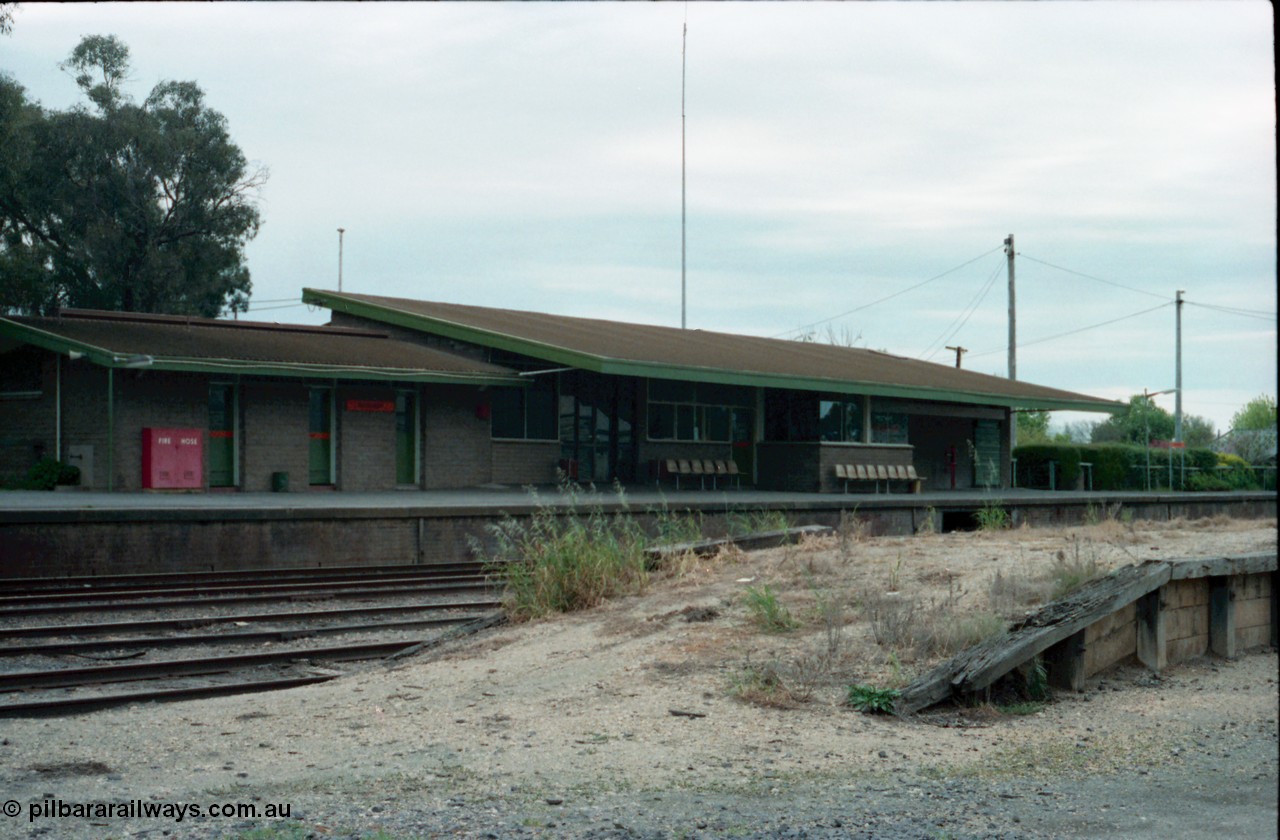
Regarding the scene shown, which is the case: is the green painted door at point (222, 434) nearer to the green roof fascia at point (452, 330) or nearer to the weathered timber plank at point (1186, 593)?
the green roof fascia at point (452, 330)

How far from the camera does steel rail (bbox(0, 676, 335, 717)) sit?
8.66 m

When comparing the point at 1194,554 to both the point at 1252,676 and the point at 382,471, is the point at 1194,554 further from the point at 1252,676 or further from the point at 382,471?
the point at 382,471

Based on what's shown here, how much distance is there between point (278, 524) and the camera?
58.2 feet

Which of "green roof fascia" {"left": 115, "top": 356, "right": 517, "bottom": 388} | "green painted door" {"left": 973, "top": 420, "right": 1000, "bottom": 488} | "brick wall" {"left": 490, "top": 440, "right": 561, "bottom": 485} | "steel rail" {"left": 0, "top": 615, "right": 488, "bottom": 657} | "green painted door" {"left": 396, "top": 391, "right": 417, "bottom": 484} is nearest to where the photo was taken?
"steel rail" {"left": 0, "top": 615, "right": 488, "bottom": 657}

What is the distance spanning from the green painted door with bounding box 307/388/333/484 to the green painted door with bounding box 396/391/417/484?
5.47 feet

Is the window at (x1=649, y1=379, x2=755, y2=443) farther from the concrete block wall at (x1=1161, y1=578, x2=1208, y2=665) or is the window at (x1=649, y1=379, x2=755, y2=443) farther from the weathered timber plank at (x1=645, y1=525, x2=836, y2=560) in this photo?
the concrete block wall at (x1=1161, y1=578, x2=1208, y2=665)

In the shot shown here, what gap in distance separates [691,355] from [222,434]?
1035 centimetres

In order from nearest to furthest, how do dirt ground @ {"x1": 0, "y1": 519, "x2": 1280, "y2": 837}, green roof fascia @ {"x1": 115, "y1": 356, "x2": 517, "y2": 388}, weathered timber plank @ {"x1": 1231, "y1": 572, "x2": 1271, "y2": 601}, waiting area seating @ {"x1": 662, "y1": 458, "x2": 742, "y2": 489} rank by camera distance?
1. dirt ground @ {"x1": 0, "y1": 519, "x2": 1280, "y2": 837}
2. weathered timber plank @ {"x1": 1231, "y1": 572, "x2": 1271, "y2": 601}
3. green roof fascia @ {"x1": 115, "y1": 356, "x2": 517, "y2": 388}
4. waiting area seating @ {"x1": 662, "y1": 458, "x2": 742, "y2": 489}

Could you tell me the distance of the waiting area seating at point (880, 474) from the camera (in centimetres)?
3066

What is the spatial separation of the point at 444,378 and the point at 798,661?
1862cm

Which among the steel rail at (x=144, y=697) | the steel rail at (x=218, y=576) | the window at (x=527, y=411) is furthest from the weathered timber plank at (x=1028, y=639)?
the window at (x=527, y=411)

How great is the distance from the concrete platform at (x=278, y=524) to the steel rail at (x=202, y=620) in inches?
44.2

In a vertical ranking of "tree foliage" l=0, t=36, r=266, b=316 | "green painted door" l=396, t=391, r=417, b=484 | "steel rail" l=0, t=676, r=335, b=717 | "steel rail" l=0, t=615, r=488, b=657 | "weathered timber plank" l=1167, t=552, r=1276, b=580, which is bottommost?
"steel rail" l=0, t=676, r=335, b=717

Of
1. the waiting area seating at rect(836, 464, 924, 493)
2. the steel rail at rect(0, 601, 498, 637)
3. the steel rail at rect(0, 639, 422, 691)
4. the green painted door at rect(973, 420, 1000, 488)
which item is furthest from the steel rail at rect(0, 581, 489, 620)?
the green painted door at rect(973, 420, 1000, 488)
